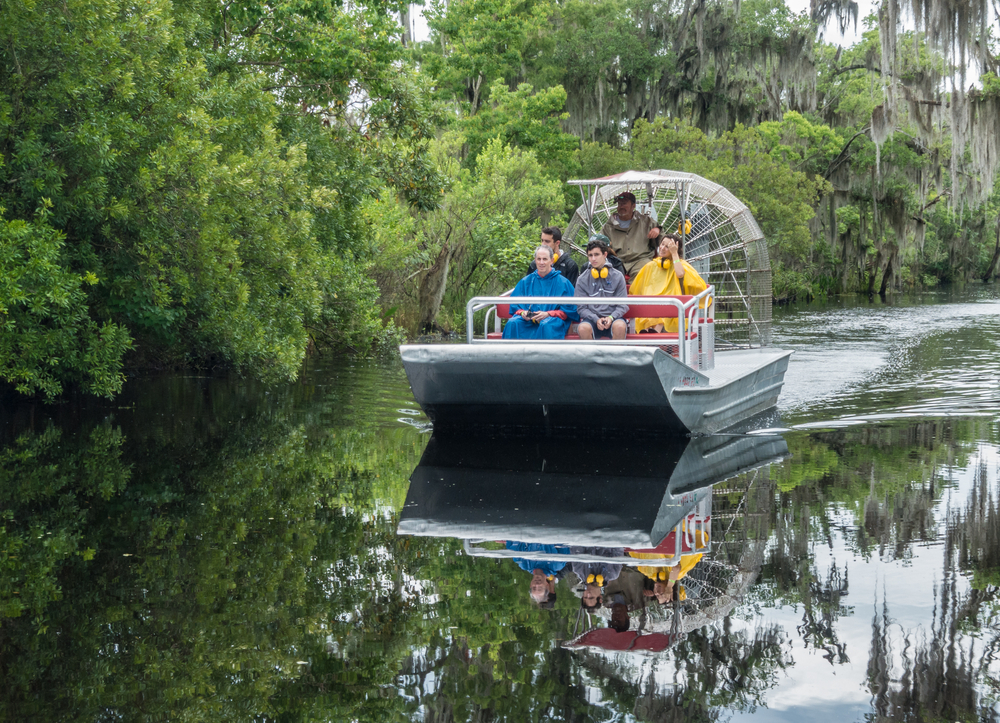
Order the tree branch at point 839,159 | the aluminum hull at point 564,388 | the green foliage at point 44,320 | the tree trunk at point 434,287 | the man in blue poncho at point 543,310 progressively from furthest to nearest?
the tree branch at point 839,159
the tree trunk at point 434,287
the man in blue poncho at point 543,310
the green foliage at point 44,320
the aluminum hull at point 564,388

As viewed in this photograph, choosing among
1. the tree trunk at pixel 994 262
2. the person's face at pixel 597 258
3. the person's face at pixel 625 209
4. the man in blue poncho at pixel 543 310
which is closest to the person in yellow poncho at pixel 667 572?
the person's face at pixel 597 258

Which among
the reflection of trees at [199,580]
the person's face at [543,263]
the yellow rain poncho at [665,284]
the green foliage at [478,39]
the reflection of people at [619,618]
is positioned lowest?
the reflection of people at [619,618]

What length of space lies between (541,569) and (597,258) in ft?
19.2

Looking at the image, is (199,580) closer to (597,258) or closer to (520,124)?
(597,258)

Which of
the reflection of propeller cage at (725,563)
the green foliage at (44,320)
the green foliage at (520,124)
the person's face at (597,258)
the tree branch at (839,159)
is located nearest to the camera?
the reflection of propeller cage at (725,563)

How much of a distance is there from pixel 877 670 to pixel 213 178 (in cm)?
1077

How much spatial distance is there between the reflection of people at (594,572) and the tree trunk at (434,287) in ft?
79.1

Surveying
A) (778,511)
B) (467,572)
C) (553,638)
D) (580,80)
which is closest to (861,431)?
(778,511)

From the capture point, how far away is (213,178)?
13.4 metres

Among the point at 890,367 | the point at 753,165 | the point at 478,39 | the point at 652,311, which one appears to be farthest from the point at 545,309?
the point at 753,165

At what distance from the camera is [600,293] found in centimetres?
1159

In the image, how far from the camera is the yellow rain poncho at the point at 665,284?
12266 mm

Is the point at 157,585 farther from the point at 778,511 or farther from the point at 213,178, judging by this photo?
the point at 213,178

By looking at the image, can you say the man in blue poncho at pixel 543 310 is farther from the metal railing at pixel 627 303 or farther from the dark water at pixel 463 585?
the dark water at pixel 463 585
